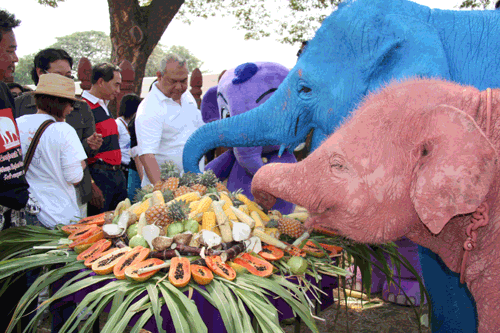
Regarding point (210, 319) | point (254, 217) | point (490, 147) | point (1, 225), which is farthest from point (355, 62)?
point (1, 225)

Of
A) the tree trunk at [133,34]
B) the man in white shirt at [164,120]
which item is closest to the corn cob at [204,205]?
the man in white shirt at [164,120]

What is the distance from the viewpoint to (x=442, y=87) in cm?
117

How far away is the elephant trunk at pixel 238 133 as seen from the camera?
251 centimetres

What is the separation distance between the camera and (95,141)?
316cm

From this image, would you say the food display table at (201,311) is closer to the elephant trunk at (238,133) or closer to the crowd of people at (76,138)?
the crowd of people at (76,138)

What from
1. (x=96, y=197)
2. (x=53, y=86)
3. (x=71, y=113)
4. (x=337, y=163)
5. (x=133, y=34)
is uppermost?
(x=133, y=34)

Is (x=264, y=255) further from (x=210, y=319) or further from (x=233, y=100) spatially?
(x=233, y=100)

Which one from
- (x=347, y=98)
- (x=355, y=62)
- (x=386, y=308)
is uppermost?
(x=355, y=62)

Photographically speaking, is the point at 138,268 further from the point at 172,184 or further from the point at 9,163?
the point at 9,163

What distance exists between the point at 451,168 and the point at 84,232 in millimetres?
1783

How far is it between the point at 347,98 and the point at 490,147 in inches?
45.2

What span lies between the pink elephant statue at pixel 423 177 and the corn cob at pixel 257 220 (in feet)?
2.98

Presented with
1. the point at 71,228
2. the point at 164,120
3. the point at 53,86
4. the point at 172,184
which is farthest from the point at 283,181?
the point at 164,120

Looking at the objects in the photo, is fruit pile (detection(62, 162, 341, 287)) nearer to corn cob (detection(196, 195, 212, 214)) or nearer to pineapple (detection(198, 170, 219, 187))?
corn cob (detection(196, 195, 212, 214))
